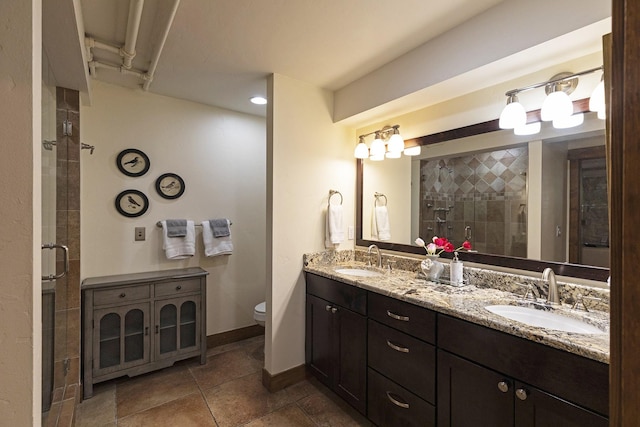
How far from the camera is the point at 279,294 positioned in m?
2.28

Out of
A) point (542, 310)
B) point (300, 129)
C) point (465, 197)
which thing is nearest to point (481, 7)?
point (465, 197)

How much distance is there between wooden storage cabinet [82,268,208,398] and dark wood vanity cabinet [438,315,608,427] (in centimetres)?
197

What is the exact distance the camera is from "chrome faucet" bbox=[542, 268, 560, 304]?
1.48 metres

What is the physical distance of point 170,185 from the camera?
269cm

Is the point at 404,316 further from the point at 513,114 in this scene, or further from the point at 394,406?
the point at 513,114

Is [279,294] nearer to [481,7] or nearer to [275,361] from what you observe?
[275,361]

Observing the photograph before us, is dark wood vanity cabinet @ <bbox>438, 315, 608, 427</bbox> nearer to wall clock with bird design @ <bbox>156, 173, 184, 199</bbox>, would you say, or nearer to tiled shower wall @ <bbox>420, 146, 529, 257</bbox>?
tiled shower wall @ <bbox>420, 146, 529, 257</bbox>

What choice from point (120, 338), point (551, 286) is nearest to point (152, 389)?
point (120, 338)

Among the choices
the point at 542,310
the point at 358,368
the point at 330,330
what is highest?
the point at 542,310

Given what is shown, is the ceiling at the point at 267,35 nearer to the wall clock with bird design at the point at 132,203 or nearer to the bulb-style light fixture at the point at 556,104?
the bulb-style light fixture at the point at 556,104

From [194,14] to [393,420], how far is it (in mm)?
2440

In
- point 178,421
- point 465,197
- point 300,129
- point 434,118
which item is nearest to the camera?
point 178,421

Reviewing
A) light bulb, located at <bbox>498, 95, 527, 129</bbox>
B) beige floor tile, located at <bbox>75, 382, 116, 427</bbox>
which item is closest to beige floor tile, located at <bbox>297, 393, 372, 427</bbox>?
beige floor tile, located at <bbox>75, 382, 116, 427</bbox>

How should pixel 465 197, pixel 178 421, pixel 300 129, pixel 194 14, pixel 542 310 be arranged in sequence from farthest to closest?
pixel 300 129, pixel 465 197, pixel 178 421, pixel 194 14, pixel 542 310
